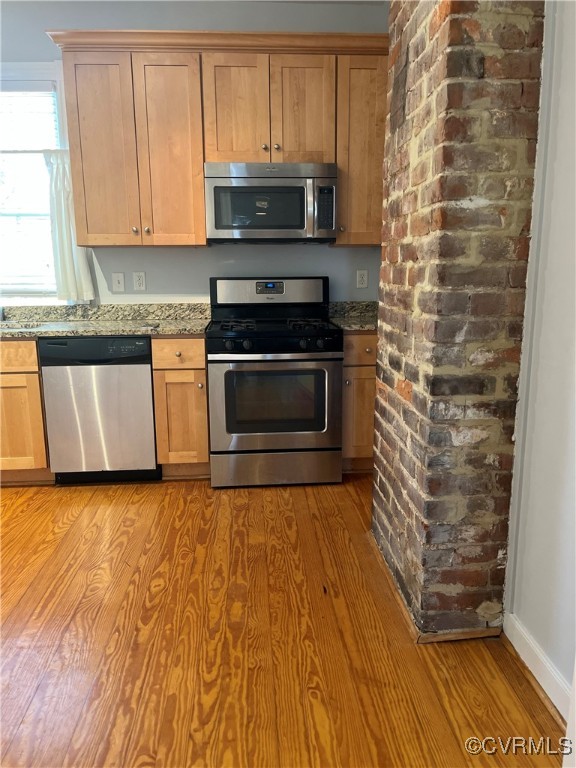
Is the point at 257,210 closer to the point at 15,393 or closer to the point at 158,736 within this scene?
the point at 15,393

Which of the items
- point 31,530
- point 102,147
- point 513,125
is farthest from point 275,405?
point 513,125

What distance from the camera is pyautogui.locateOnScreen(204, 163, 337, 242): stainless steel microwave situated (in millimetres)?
2936

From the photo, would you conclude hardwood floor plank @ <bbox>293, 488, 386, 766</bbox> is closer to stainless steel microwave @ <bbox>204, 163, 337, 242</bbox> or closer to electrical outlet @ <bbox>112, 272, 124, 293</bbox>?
stainless steel microwave @ <bbox>204, 163, 337, 242</bbox>

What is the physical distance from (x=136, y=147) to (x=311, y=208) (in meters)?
1.01

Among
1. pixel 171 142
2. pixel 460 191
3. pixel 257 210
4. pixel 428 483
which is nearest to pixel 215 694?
pixel 428 483

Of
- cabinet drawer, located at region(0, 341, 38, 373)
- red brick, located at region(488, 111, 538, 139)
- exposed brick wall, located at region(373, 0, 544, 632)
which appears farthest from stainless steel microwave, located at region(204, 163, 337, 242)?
red brick, located at region(488, 111, 538, 139)

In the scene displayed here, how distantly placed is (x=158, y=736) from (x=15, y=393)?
204cm

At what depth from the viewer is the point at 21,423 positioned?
9.64 feet

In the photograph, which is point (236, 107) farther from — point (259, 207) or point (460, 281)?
point (460, 281)

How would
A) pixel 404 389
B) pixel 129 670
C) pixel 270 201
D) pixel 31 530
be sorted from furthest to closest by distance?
pixel 270 201 < pixel 31 530 < pixel 404 389 < pixel 129 670

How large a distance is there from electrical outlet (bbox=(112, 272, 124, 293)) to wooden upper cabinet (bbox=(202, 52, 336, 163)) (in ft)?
3.03

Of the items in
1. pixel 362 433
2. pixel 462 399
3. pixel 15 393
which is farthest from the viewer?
pixel 362 433

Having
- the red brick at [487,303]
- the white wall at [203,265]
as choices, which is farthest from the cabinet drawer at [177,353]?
the red brick at [487,303]

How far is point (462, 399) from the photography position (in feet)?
5.44
